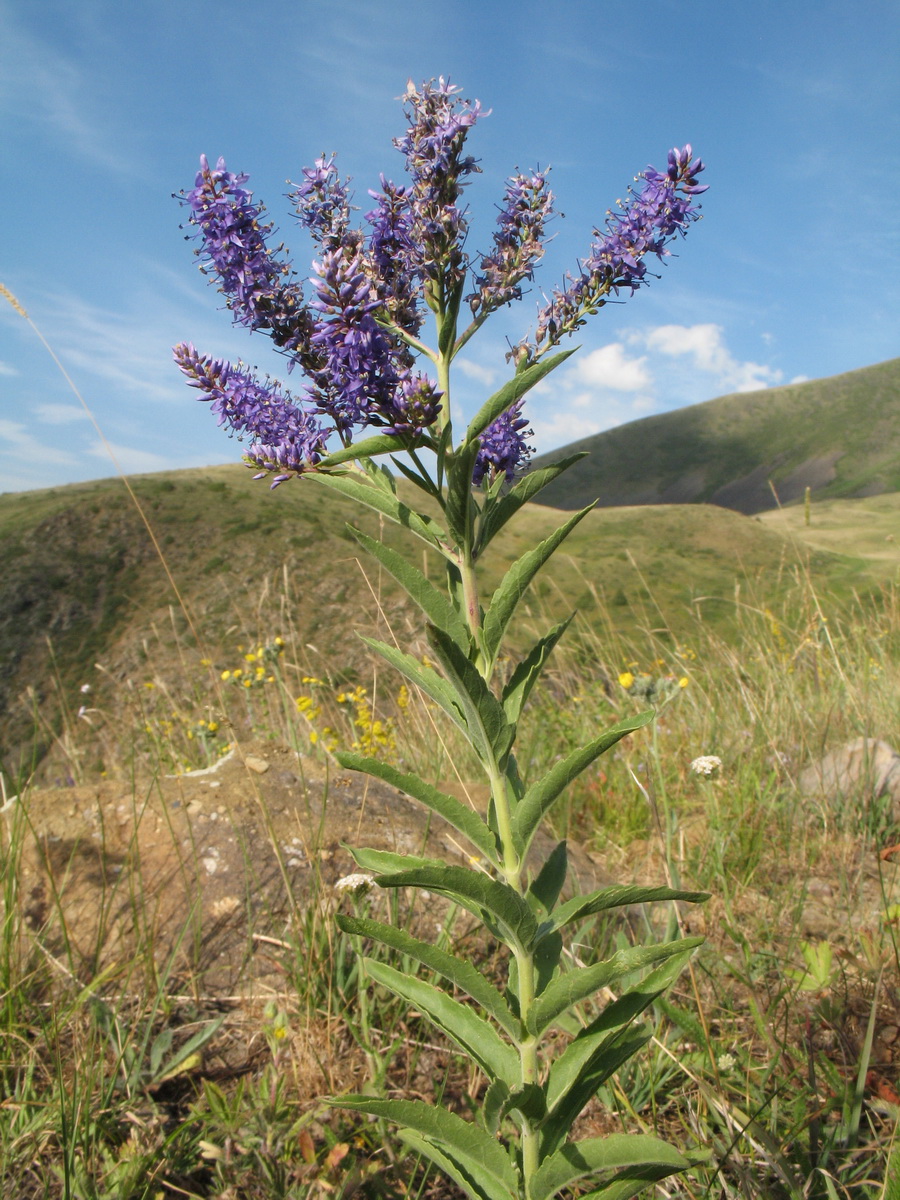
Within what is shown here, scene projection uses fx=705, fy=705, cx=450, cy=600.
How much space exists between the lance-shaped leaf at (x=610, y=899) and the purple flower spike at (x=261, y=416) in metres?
1.16

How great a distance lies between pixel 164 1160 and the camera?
208 cm

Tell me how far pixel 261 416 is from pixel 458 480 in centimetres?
54

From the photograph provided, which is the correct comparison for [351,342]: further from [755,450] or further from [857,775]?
[755,450]

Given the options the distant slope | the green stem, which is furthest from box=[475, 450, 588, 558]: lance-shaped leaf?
the distant slope

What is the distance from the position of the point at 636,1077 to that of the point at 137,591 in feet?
104

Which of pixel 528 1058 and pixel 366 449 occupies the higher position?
pixel 366 449

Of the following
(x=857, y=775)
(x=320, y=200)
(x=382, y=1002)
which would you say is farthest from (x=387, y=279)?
(x=857, y=775)

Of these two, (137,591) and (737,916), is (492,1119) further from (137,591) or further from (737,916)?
(137,591)

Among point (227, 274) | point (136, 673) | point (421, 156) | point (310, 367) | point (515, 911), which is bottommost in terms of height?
point (136, 673)

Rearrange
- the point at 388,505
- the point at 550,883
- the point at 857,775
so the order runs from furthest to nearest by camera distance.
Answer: the point at 857,775, the point at 550,883, the point at 388,505

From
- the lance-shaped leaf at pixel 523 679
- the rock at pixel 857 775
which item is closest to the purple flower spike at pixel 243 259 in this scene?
the lance-shaped leaf at pixel 523 679

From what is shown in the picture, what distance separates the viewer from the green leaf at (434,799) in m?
1.53

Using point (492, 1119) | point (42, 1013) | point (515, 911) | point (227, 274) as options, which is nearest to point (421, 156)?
point (227, 274)

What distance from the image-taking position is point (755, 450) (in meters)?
148
